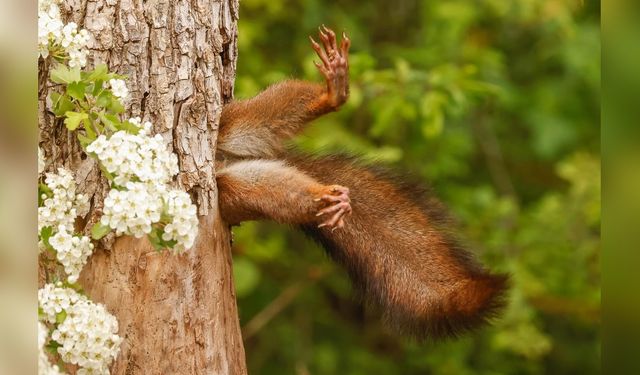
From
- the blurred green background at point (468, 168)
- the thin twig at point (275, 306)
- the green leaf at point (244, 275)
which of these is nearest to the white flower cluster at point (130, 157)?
the green leaf at point (244, 275)

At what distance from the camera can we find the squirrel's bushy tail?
274 centimetres

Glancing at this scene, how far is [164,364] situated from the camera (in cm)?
260

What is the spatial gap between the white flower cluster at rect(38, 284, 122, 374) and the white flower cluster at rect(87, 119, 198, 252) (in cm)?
25

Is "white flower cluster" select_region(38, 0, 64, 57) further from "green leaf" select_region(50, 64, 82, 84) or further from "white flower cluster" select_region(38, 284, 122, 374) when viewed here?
"white flower cluster" select_region(38, 284, 122, 374)

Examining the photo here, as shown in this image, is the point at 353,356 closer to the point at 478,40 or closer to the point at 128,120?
the point at 478,40

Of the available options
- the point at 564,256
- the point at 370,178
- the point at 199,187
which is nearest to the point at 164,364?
the point at 199,187

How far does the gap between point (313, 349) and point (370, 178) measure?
3070mm

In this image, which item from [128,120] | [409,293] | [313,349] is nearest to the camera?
[128,120]

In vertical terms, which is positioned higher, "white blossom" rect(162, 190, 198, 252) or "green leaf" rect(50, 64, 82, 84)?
"green leaf" rect(50, 64, 82, 84)

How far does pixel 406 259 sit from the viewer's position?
287 cm

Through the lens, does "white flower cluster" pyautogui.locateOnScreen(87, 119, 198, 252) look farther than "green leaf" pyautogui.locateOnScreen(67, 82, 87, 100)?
No

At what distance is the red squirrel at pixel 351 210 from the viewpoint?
8.96ft

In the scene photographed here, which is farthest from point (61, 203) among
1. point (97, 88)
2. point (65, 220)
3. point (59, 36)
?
point (59, 36)

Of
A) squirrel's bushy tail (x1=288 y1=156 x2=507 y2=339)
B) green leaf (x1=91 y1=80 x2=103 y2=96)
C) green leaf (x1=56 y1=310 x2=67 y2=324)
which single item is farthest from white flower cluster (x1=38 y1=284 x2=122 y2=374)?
squirrel's bushy tail (x1=288 y1=156 x2=507 y2=339)
